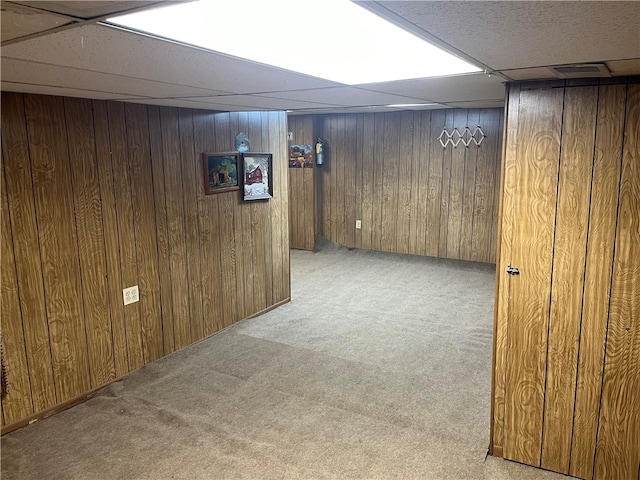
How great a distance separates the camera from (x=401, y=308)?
15.8 ft

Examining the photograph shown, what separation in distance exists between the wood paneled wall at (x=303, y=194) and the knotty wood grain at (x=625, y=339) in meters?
5.23

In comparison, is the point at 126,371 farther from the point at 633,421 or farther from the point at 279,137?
the point at 633,421

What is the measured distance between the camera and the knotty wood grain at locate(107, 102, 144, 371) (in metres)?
3.20

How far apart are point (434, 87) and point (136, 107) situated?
2.03 meters

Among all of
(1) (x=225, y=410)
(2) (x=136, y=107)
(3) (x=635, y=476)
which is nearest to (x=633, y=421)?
(3) (x=635, y=476)

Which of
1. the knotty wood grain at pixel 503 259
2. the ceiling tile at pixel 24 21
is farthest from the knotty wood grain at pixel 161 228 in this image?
the knotty wood grain at pixel 503 259

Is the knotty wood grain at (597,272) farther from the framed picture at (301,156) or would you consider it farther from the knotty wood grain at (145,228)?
the framed picture at (301,156)

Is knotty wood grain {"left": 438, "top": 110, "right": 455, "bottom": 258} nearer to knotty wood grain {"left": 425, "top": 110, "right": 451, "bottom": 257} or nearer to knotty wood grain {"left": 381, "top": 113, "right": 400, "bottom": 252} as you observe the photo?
knotty wood grain {"left": 425, "top": 110, "right": 451, "bottom": 257}

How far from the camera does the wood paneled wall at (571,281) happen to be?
2.10 meters

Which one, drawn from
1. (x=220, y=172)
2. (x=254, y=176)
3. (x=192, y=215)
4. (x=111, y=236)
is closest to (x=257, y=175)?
(x=254, y=176)

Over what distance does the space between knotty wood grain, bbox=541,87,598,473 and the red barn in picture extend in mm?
2753

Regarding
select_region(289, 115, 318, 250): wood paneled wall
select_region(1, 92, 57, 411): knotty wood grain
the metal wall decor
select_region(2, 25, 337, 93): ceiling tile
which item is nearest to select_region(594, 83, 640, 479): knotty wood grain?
select_region(2, 25, 337, 93): ceiling tile

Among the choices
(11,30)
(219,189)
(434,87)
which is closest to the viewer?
(11,30)

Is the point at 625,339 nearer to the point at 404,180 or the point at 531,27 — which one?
the point at 531,27
